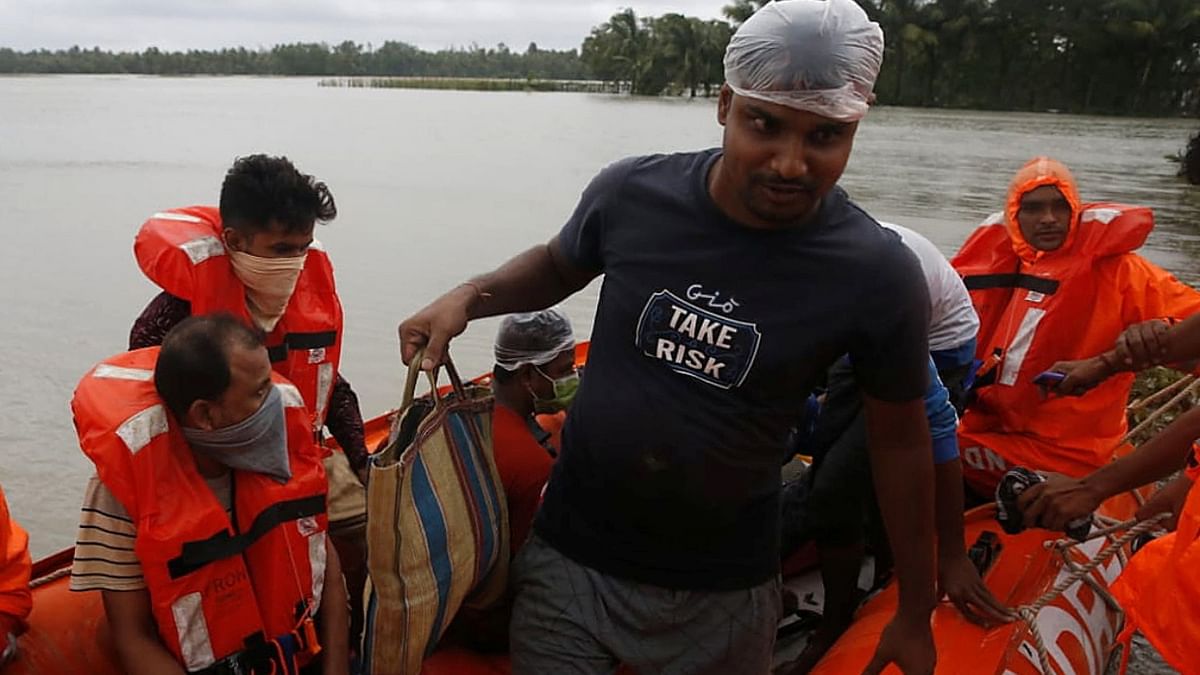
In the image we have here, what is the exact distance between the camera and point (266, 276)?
276cm

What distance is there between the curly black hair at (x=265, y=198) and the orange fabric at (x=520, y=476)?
86cm

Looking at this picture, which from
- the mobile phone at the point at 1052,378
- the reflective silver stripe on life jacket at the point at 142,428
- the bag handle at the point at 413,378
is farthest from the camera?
the mobile phone at the point at 1052,378

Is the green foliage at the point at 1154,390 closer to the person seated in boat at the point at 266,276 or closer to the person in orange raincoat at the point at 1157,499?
the person in orange raincoat at the point at 1157,499

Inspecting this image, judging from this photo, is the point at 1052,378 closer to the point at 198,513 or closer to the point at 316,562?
the point at 316,562

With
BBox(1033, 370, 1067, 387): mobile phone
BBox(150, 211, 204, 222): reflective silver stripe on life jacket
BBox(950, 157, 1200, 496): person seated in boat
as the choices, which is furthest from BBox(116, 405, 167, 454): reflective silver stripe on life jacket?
BBox(950, 157, 1200, 496): person seated in boat

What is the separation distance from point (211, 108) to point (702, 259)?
41.8 m

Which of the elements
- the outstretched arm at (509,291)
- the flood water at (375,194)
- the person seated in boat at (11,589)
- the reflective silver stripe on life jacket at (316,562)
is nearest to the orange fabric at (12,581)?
the person seated in boat at (11,589)

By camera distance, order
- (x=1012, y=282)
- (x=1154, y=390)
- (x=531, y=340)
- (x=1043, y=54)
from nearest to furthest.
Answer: (x=531, y=340), (x=1012, y=282), (x=1154, y=390), (x=1043, y=54)

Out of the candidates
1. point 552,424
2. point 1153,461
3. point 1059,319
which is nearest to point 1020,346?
point 1059,319

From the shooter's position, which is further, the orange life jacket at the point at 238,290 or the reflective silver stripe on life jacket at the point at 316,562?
the orange life jacket at the point at 238,290

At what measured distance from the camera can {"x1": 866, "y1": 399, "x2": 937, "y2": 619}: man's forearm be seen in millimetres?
1652

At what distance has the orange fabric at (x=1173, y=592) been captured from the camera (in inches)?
57.8

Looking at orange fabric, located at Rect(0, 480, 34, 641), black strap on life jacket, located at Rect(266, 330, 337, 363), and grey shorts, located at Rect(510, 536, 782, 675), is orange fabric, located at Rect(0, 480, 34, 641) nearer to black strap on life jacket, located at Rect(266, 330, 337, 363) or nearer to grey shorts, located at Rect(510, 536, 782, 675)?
black strap on life jacket, located at Rect(266, 330, 337, 363)

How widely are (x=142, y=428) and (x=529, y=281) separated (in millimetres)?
809
